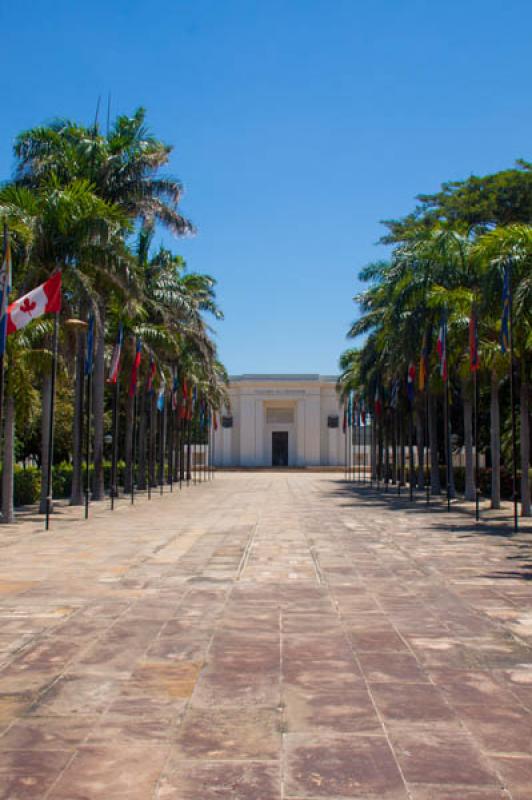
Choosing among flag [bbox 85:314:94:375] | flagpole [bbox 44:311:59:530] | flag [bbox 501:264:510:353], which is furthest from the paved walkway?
flag [bbox 85:314:94:375]

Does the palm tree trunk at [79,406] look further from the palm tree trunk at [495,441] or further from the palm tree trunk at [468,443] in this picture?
the palm tree trunk at [468,443]

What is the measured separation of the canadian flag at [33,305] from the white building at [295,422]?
7764cm

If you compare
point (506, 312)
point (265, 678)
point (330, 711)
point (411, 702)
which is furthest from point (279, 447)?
point (330, 711)

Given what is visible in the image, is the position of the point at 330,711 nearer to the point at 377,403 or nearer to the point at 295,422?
the point at 377,403

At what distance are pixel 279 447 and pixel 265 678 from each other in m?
92.2

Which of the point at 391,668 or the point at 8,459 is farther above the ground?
the point at 8,459

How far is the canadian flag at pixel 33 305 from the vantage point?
15.5 m

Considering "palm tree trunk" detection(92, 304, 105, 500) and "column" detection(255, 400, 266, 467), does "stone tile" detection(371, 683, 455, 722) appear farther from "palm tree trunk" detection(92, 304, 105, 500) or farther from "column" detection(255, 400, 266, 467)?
"column" detection(255, 400, 266, 467)

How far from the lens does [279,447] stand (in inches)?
3856

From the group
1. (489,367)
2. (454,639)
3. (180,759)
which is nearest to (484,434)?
(489,367)

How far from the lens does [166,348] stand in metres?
32.7

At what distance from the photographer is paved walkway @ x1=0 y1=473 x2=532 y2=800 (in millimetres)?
4086

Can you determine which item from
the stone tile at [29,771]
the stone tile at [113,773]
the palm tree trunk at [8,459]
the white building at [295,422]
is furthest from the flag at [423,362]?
the white building at [295,422]

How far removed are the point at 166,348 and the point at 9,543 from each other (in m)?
18.2
